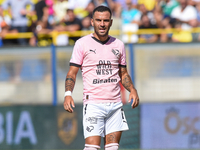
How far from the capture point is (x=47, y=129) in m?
8.98

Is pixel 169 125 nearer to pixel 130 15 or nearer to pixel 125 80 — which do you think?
pixel 130 15

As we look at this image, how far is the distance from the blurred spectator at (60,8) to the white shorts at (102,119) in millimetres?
6494

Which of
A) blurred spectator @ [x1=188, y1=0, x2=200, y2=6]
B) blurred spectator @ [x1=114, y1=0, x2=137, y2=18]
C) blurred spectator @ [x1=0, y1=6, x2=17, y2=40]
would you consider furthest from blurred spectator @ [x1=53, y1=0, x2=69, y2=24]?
blurred spectator @ [x1=188, y1=0, x2=200, y2=6]

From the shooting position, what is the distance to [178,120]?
9.01 m

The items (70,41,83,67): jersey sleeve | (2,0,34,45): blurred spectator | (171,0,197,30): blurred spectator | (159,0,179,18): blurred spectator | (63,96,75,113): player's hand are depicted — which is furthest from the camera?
(159,0,179,18): blurred spectator

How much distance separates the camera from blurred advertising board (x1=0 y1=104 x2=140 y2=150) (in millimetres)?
8922

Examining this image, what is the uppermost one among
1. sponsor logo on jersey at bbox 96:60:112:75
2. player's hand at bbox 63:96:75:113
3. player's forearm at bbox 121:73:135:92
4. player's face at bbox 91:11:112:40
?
player's face at bbox 91:11:112:40

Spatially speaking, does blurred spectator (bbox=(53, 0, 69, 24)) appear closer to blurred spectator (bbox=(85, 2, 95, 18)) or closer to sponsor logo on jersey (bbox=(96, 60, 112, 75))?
blurred spectator (bbox=(85, 2, 95, 18))

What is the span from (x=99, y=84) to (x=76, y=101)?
168 inches

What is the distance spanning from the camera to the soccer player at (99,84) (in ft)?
15.8

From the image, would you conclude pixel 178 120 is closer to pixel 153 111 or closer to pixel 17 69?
pixel 153 111

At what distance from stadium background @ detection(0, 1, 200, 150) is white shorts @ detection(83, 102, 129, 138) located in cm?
403

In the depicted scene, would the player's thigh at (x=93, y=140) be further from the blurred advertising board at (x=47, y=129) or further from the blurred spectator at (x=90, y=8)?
the blurred spectator at (x=90, y=8)

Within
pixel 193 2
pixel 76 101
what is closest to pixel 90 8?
pixel 193 2
